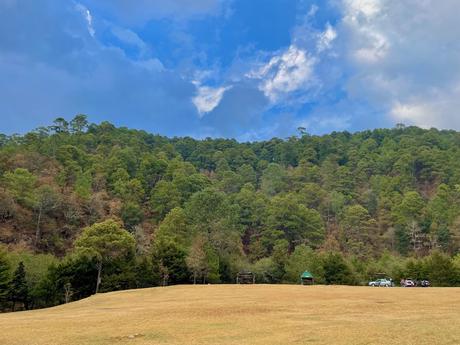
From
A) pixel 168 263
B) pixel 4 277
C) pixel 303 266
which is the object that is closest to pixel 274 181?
pixel 303 266

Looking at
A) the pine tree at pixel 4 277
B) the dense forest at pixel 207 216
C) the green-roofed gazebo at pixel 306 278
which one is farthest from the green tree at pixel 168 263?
the pine tree at pixel 4 277

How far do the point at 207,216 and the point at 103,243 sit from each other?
30273 mm

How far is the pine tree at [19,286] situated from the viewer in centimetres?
4906

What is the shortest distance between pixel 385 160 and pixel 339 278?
82.6 meters

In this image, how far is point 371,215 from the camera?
10969 cm

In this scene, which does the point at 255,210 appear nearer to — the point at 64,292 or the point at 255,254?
the point at 255,254

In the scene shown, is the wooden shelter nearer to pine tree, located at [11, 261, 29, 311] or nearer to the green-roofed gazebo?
the green-roofed gazebo

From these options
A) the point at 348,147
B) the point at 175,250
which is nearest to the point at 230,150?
the point at 348,147

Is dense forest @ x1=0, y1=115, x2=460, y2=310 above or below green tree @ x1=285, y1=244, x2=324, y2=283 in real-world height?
above

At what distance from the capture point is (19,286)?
49.3 meters

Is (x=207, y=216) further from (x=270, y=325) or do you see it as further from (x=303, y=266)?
(x=270, y=325)

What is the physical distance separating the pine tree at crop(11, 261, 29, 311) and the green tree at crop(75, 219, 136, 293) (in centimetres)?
640

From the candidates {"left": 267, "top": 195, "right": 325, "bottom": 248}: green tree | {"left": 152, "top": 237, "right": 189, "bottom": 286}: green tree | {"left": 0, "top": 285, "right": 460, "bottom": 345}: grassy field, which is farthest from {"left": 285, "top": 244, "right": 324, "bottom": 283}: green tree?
{"left": 0, "top": 285, "right": 460, "bottom": 345}: grassy field

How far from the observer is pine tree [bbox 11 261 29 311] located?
49062 millimetres
